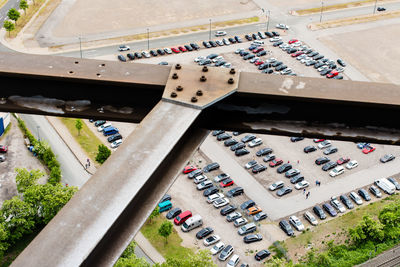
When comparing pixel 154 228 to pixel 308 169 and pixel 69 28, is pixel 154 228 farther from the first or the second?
pixel 69 28

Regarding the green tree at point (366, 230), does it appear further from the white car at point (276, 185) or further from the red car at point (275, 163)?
the red car at point (275, 163)

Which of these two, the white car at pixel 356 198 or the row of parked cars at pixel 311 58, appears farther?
the row of parked cars at pixel 311 58

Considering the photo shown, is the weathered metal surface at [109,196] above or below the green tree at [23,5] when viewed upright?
below

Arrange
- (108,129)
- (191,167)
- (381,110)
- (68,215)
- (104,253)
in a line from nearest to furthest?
(68,215)
(104,253)
(381,110)
(191,167)
(108,129)

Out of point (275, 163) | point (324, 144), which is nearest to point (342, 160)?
point (324, 144)

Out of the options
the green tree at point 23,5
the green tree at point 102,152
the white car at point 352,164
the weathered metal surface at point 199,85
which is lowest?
the weathered metal surface at point 199,85

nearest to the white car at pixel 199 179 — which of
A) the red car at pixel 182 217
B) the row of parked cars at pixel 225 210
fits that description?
the row of parked cars at pixel 225 210

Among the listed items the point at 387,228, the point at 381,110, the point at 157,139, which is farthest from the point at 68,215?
the point at 387,228
